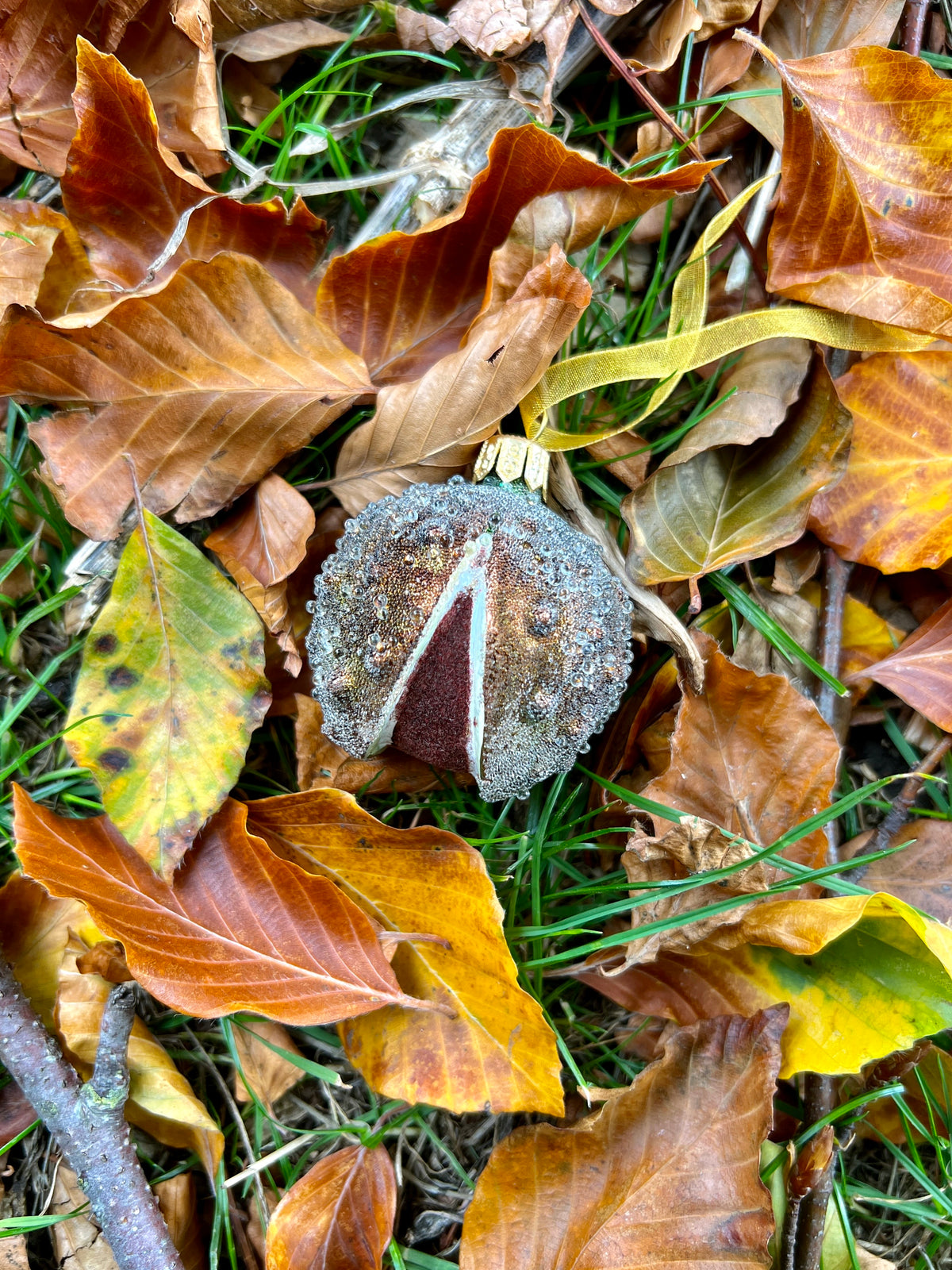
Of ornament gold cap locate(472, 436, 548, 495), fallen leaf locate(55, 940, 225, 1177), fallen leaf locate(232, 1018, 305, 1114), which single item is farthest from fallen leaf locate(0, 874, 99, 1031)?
ornament gold cap locate(472, 436, 548, 495)

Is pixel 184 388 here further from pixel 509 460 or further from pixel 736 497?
pixel 736 497

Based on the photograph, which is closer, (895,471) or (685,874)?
(685,874)

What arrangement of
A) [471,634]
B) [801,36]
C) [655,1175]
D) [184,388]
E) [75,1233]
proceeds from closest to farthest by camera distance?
[471,634] → [655,1175] → [184,388] → [75,1233] → [801,36]

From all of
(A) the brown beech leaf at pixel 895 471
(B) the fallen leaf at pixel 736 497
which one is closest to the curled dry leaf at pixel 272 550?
(B) the fallen leaf at pixel 736 497

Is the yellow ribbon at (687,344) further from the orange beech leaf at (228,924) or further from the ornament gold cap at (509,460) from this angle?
the orange beech leaf at (228,924)

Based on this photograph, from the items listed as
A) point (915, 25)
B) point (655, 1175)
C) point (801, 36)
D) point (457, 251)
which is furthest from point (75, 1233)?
point (915, 25)

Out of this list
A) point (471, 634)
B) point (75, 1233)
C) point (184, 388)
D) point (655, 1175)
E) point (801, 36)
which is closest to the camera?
point (471, 634)

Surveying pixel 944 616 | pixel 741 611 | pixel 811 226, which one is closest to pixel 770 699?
pixel 741 611

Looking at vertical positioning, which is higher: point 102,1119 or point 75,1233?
point 102,1119

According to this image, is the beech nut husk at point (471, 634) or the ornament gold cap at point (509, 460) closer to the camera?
the beech nut husk at point (471, 634)
